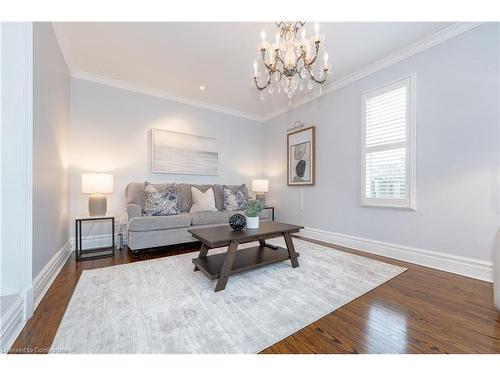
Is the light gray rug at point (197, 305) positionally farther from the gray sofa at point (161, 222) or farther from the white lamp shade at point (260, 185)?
the white lamp shade at point (260, 185)

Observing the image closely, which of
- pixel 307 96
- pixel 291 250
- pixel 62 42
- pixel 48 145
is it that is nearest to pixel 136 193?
pixel 48 145

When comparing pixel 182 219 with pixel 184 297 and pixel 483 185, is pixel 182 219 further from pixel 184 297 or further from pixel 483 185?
pixel 483 185

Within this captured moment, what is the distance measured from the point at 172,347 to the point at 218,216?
2257mm

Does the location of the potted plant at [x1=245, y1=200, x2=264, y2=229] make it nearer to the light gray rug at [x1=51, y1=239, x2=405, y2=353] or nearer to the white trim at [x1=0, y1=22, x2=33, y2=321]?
the light gray rug at [x1=51, y1=239, x2=405, y2=353]

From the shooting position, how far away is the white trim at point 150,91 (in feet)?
10.0

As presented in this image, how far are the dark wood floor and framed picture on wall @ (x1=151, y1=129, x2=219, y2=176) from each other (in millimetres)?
2139

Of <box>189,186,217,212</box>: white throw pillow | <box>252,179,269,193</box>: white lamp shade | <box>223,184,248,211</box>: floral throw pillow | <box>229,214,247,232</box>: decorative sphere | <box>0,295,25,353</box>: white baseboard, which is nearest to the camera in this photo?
<box>0,295,25,353</box>: white baseboard

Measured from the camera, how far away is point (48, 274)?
6.11ft

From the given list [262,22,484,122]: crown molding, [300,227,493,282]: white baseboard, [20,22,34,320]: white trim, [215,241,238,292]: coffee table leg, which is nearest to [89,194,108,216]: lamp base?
[20,22,34,320]: white trim

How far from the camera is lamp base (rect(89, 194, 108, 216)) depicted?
Result: 2717 mm

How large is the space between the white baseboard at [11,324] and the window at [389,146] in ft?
11.3

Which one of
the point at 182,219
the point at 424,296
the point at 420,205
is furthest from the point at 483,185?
the point at 182,219

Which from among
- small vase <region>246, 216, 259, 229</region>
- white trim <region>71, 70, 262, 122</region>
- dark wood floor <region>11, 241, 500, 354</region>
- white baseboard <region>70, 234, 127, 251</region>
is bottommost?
dark wood floor <region>11, 241, 500, 354</region>

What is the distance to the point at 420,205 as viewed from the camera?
2.39 meters
